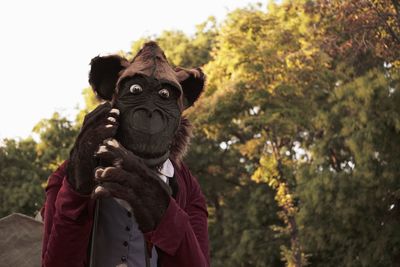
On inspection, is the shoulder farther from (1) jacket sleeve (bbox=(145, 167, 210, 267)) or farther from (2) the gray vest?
(1) jacket sleeve (bbox=(145, 167, 210, 267))

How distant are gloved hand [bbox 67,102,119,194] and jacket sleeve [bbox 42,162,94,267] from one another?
5 cm

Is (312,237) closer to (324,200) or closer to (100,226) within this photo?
(324,200)

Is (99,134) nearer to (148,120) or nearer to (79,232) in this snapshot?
(148,120)

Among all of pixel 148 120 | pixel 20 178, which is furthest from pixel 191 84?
pixel 20 178

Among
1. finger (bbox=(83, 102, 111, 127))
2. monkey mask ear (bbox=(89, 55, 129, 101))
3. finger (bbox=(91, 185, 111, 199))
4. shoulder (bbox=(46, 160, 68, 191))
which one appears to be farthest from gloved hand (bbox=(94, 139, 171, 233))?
monkey mask ear (bbox=(89, 55, 129, 101))

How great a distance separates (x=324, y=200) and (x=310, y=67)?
3.43 meters

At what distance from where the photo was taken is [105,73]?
2.66 meters

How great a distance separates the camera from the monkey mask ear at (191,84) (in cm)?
280

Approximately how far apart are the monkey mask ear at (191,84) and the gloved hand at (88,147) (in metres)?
0.59

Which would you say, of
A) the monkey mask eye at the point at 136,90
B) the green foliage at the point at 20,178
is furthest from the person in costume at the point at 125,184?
the green foliage at the point at 20,178

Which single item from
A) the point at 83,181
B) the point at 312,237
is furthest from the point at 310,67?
the point at 83,181

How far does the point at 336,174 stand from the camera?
15.2 metres

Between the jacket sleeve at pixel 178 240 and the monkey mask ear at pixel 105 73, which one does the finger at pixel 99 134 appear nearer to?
the jacket sleeve at pixel 178 240

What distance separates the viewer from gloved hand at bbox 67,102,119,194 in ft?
7.29
